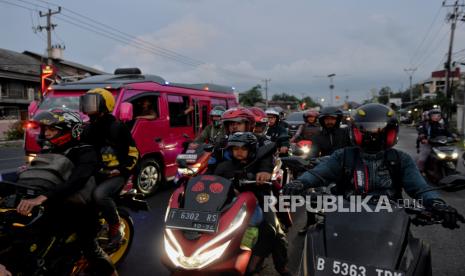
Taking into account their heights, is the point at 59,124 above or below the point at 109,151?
above

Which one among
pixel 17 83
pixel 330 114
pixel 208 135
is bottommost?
pixel 208 135

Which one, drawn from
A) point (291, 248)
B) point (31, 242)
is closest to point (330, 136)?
point (291, 248)

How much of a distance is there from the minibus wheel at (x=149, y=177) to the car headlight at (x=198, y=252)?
4822 mm

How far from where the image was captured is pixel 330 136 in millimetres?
5863

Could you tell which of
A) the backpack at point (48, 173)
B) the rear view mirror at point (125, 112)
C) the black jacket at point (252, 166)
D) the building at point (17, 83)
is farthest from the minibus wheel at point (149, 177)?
the building at point (17, 83)

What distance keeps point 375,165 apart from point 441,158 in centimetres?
605

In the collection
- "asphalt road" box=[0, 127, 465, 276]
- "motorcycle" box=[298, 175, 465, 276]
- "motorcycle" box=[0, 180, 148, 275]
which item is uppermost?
"motorcycle" box=[298, 175, 465, 276]

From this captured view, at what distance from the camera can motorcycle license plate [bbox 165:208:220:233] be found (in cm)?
261

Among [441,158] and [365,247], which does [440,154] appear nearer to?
[441,158]

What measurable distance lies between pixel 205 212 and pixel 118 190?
152 centimetres

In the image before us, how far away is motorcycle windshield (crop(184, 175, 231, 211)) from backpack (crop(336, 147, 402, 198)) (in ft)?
2.83

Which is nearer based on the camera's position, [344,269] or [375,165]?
[344,269]

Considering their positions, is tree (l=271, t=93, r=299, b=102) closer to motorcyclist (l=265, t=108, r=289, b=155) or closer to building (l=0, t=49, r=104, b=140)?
building (l=0, t=49, r=104, b=140)

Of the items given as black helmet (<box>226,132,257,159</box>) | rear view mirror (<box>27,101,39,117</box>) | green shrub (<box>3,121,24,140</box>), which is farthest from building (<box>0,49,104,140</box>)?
black helmet (<box>226,132,257,159</box>)
